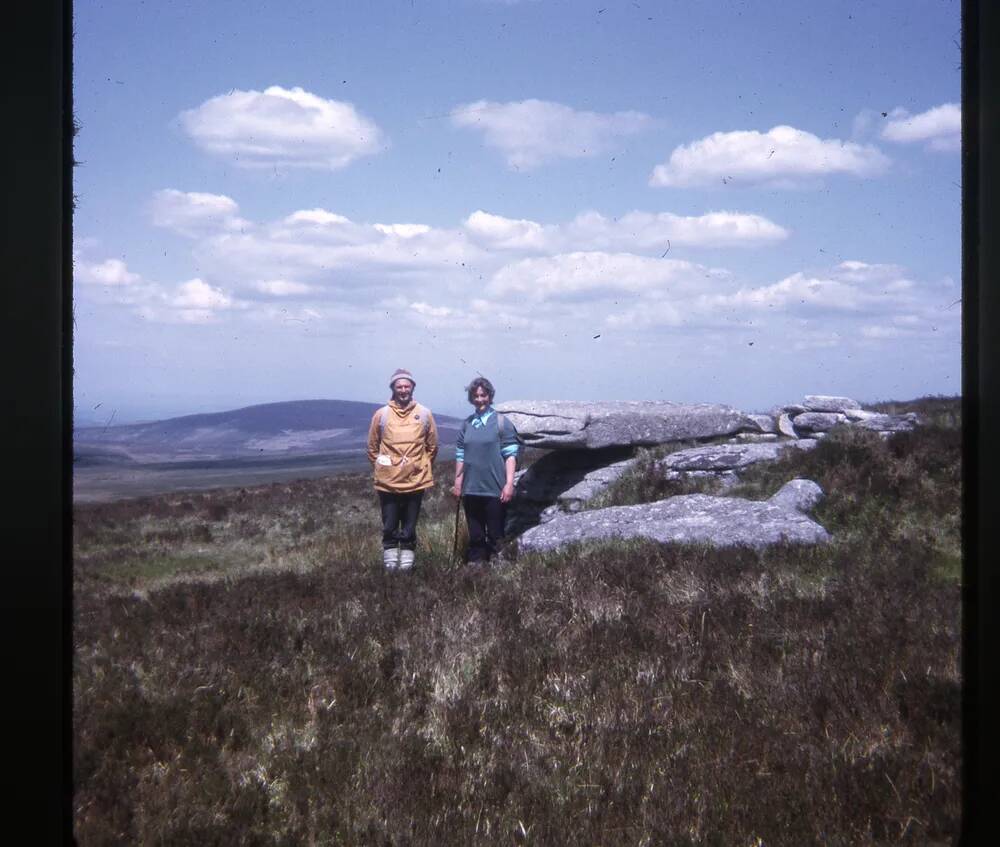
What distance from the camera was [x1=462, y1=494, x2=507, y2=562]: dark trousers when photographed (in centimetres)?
982

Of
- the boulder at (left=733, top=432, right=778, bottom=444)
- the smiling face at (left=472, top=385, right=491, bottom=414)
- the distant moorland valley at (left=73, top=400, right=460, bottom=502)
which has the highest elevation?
the smiling face at (left=472, top=385, right=491, bottom=414)

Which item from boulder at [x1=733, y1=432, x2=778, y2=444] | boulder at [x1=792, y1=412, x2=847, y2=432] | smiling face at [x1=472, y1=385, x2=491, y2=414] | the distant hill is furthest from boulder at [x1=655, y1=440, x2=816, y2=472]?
the distant hill

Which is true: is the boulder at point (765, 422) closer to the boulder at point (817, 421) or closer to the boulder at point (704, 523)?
the boulder at point (817, 421)

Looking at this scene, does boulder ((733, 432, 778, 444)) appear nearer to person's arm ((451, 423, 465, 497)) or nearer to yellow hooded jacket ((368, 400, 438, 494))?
person's arm ((451, 423, 465, 497))

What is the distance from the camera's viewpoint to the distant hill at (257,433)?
300 feet

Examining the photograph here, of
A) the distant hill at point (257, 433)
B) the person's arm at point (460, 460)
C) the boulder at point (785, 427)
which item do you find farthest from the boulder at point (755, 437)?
the distant hill at point (257, 433)

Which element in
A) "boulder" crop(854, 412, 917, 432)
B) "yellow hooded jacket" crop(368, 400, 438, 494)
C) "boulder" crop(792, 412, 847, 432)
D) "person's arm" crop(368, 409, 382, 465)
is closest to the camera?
"yellow hooded jacket" crop(368, 400, 438, 494)

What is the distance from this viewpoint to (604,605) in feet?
21.2

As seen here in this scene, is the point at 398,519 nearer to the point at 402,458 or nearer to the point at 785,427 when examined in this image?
the point at 402,458

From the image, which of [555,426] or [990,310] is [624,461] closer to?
[555,426]

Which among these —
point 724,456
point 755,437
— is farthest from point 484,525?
point 755,437

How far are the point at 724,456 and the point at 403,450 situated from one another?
604 centimetres

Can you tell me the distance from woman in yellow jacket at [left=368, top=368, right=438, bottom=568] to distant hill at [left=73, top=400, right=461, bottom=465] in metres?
67.8

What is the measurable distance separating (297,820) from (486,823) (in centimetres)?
81
